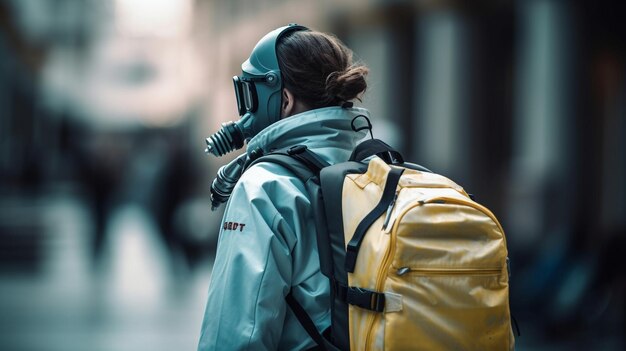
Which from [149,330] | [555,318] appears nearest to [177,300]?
[149,330]

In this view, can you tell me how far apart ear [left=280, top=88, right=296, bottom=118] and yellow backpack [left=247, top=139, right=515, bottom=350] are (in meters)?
0.37

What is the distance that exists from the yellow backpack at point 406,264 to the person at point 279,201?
70mm

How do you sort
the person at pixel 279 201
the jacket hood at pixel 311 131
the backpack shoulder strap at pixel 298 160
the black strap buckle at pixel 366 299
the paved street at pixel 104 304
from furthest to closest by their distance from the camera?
1. the paved street at pixel 104 304
2. the jacket hood at pixel 311 131
3. the backpack shoulder strap at pixel 298 160
4. the person at pixel 279 201
5. the black strap buckle at pixel 366 299

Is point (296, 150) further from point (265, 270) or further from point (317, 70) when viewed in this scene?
point (265, 270)

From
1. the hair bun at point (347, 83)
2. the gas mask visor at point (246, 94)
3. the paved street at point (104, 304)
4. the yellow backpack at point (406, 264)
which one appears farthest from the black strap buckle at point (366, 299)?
the paved street at point (104, 304)

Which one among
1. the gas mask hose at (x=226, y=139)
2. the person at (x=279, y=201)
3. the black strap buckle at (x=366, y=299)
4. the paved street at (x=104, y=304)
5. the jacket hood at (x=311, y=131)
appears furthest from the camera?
the paved street at (x=104, y=304)

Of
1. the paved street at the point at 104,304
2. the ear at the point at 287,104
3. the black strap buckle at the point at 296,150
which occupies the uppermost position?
the ear at the point at 287,104

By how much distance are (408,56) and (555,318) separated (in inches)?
356

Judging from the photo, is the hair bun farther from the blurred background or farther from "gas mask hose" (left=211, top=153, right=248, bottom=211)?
the blurred background

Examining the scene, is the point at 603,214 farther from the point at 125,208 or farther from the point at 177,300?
the point at 125,208

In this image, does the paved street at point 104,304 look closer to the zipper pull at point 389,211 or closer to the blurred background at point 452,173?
the blurred background at point 452,173

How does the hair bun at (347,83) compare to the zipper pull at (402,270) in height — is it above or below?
above

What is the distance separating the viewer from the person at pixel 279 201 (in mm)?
2463

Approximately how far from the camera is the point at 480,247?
246 cm
